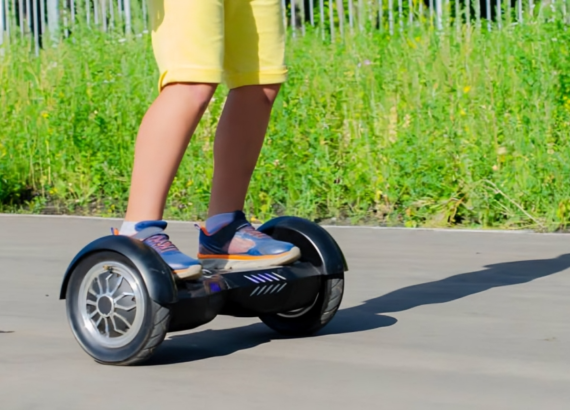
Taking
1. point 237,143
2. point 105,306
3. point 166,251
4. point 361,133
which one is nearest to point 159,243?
point 166,251

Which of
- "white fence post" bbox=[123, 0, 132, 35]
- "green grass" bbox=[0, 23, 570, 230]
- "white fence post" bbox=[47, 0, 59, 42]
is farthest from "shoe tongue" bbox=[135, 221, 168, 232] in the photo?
"white fence post" bbox=[47, 0, 59, 42]

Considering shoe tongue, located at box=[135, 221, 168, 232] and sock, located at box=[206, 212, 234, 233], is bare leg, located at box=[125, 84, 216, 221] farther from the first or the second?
sock, located at box=[206, 212, 234, 233]

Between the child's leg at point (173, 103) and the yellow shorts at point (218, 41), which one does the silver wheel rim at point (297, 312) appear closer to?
the child's leg at point (173, 103)

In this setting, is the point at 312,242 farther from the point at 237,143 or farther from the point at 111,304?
the point at 111,304

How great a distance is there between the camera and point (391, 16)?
9.41 meters

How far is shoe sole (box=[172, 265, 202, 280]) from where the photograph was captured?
3.38 meters

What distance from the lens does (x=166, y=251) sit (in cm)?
343

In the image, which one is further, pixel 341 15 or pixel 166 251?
pixel 341 15

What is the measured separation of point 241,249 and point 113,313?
0.55 m

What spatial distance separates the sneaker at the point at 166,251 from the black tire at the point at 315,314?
51cm

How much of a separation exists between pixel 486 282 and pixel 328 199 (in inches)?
99.2

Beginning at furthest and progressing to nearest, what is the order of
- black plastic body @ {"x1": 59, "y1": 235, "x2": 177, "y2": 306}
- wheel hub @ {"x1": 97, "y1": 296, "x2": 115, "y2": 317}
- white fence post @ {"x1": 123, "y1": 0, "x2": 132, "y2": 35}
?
white fence post @ {"x1": 123, "y1": 0, "x2": 132, "y2": 35}, wheel hub @ {"x1": 97, "y1": 296, "x2": 115, "y2": 317}, black plastic body @ {"x1": 59, "y1": 235, "x2": 177, "y2": 306}

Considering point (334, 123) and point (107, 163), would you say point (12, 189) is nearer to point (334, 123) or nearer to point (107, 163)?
point (107, 163)

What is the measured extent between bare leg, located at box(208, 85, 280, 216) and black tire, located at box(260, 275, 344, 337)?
391mm
